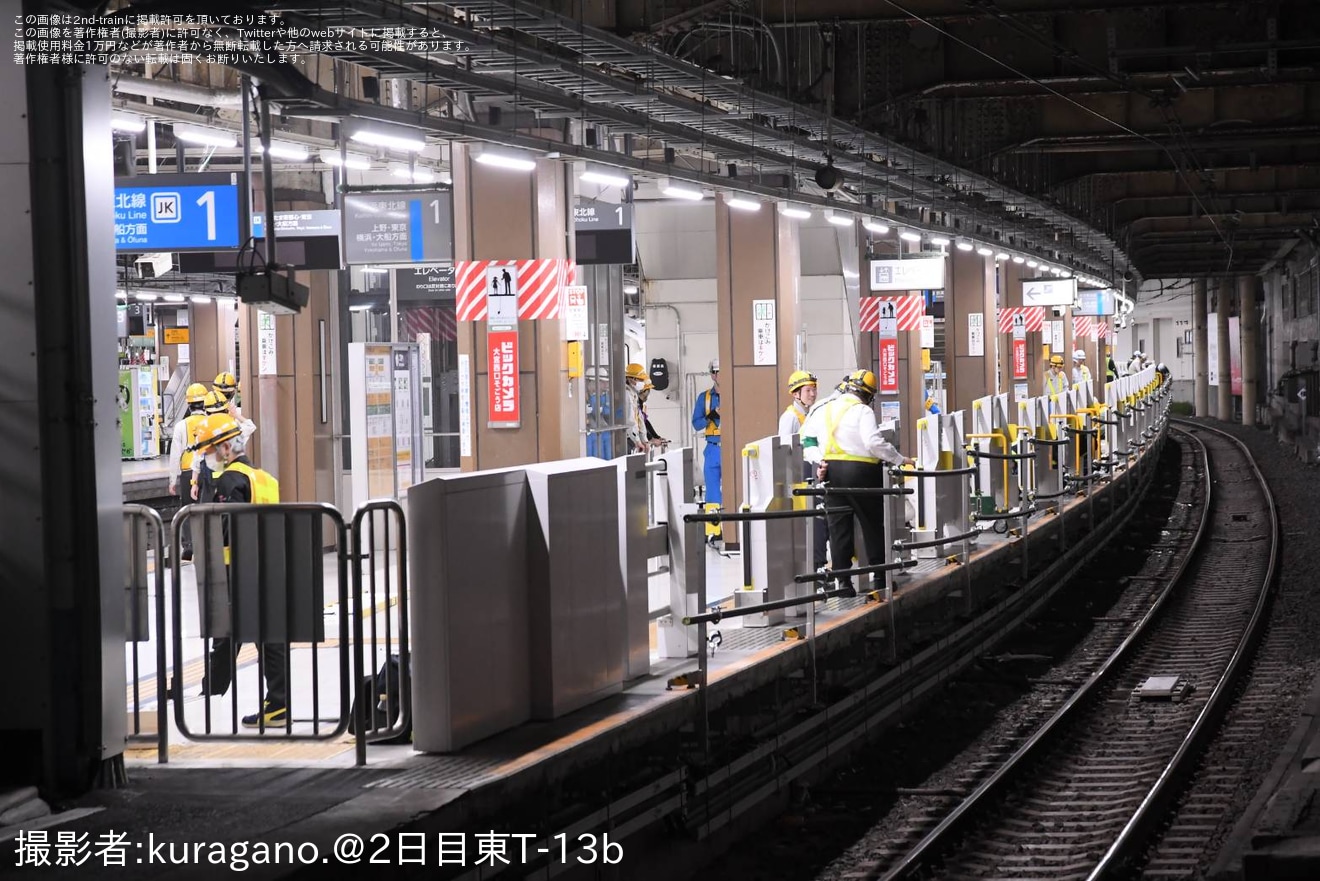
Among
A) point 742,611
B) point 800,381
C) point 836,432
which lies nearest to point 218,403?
point 742,611

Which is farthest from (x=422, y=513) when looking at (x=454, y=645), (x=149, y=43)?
(x=149, y=43)

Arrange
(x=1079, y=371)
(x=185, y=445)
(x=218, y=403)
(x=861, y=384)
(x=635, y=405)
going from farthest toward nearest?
(x=1079, y=371) → (x=635, y=405) → (x=185, y=445) → (x=861, y=384) → (x=218, y=403)

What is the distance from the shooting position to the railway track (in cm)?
887

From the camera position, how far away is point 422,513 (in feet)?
23.6

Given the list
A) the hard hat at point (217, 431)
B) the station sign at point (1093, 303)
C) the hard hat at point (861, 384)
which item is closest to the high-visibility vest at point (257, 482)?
the hard hat at point (217, 431)

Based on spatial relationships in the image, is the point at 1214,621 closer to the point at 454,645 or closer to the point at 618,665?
the point at 618,665

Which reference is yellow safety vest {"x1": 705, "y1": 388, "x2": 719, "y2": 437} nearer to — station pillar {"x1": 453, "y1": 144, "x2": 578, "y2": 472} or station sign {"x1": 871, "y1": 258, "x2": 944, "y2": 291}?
station pillar {"x1": 453, "y1": 144, "x2": 578, "y2": 472}

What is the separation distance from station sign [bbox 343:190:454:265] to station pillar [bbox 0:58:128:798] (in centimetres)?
876

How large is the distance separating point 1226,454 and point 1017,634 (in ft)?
97.0

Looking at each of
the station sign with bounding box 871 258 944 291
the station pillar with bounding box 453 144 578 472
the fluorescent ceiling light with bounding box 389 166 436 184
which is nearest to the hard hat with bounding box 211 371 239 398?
the station pillar with bounding box 453 144 578 472

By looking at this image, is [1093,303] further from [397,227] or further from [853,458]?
[853,458]

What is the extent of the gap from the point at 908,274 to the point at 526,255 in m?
10.1

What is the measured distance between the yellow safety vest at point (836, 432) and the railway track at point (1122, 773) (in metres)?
2.42

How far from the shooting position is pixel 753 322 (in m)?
20.9
